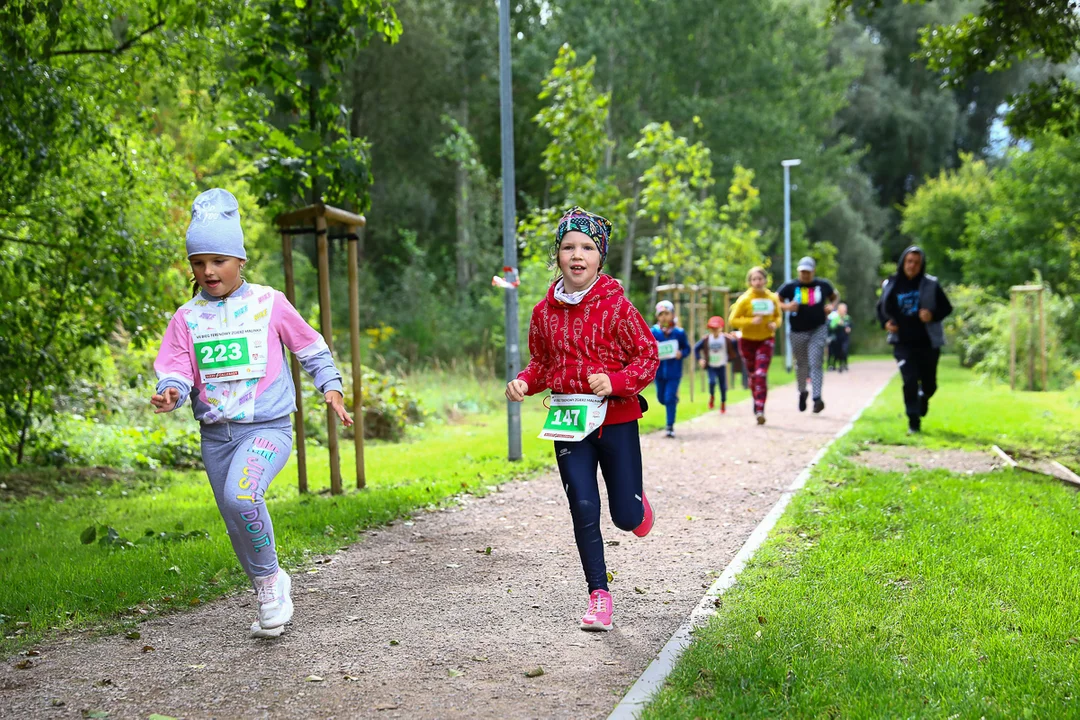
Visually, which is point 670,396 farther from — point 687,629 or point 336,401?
point 336,401

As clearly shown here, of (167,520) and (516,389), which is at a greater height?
(516,389)

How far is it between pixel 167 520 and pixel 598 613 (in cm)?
455

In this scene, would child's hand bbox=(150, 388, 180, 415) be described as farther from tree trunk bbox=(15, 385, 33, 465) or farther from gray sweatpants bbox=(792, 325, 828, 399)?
gray sweatpants bbox=(792, 325, 828, 399)

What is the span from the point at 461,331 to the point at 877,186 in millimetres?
43582

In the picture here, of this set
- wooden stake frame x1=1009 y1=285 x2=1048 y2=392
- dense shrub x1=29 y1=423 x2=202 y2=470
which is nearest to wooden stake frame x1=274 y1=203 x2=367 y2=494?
dense shrub x1=29 y1=423 x2=202 y2=470

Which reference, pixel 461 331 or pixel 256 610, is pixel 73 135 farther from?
pixel 461 331

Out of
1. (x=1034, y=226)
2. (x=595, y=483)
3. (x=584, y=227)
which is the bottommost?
(x=595, y=483)

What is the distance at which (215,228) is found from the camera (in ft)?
15.7

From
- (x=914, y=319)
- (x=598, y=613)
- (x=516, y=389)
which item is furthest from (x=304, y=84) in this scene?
(x=914, y=319)

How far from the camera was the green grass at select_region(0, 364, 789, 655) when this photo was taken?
561 centimetres

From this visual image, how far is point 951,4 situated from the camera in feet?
175

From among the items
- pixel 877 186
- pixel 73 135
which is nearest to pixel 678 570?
pixel 73 135

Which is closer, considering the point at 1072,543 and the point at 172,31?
the point at 1072,543

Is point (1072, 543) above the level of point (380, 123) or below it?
below
